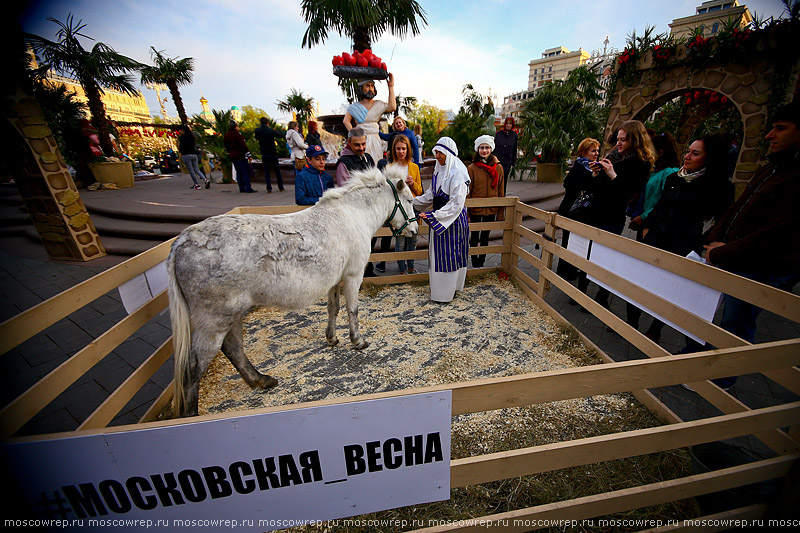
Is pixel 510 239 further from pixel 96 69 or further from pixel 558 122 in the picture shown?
pixel 96 69

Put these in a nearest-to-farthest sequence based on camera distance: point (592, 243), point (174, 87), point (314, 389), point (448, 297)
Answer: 1. point (314, 389)
2. point (592, 243)
3. point (448, 297)
4. point (174, 87)

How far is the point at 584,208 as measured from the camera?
387 cm

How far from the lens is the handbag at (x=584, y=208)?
12.4 ft

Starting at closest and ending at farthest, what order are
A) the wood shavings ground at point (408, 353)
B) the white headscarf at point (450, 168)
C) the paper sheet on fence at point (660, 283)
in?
the paper sheet on fence at point (660, 283) → the wood shavings ground at point (408, 353) → the white headscarf at point (450, 168)

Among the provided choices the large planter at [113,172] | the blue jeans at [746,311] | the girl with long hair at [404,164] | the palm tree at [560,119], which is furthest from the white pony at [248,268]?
the large planter at [113,172]

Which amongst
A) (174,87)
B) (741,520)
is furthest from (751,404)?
(174,87)

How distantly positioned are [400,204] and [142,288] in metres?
2.43

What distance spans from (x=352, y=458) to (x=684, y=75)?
403 inches

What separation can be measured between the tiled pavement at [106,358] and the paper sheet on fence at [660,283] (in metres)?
0.97

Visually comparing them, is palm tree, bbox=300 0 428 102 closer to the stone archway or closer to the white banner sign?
the stone archway

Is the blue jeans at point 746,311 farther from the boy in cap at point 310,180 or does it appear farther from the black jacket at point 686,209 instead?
the boy in cap at point 310,180

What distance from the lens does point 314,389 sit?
9.39 feet

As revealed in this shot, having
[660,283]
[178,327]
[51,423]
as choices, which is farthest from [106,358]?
[660,283]

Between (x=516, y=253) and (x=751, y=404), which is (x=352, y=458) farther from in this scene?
(x=516, y=253)
